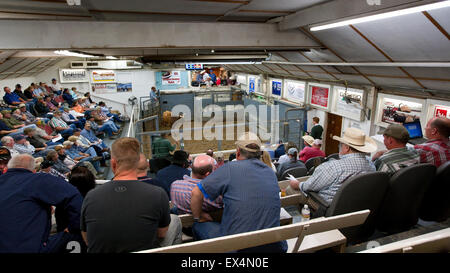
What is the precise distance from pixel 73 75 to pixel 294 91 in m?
12.8

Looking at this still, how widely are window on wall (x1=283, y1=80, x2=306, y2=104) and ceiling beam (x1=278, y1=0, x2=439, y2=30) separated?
19.3 ft

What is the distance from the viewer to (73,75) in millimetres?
15328

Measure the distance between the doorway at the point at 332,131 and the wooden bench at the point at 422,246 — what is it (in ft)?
25.2

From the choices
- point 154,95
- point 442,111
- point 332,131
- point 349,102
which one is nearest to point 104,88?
point 154,95

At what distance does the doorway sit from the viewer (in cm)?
906

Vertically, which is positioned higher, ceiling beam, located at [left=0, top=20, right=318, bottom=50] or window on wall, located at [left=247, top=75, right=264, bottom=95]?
ceiling beam, located at [left=0, top=20, right=318, bottom=50]

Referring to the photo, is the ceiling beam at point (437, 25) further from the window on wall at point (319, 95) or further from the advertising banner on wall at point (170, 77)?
the advertising banner on wall at point (170, 77)

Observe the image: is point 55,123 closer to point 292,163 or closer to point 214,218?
point 292,163

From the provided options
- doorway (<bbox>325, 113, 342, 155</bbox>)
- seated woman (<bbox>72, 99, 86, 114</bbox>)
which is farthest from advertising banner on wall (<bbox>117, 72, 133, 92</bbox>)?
doorway (<bbox>325, 113, 342, 155</bbox>)

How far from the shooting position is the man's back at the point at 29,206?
5.88ft

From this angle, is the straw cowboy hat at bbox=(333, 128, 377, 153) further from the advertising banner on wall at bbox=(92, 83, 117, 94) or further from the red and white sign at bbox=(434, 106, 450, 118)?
the advertising banner on wall at bbox=(92, 83, 117, 94)

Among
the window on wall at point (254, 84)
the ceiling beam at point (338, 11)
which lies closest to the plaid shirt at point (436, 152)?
the ceiling beam at point (338, 11)

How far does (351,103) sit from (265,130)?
3.95 meters

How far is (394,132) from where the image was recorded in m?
2.55
